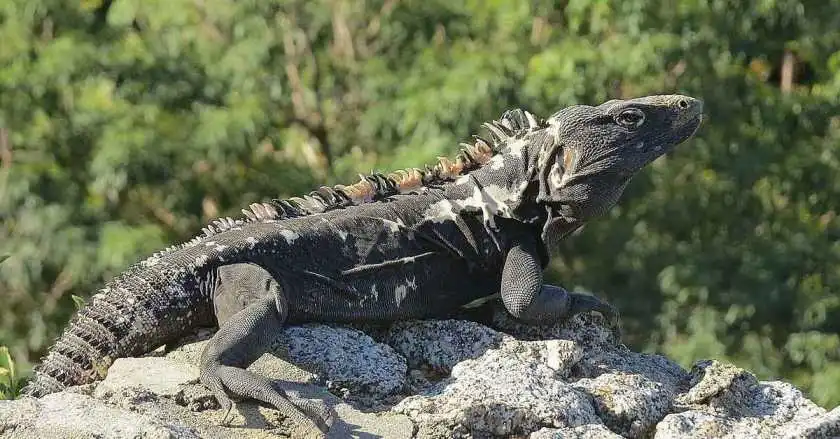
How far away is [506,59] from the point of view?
41.1ft

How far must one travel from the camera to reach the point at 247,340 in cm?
565

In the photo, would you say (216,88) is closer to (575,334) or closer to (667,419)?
(575,334)

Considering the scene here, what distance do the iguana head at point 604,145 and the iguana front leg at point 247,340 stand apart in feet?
4.81

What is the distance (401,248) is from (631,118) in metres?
1.23

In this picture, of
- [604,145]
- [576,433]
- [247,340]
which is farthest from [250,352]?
[604,145]

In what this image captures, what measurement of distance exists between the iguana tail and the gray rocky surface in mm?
113

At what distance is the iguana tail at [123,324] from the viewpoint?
591cm

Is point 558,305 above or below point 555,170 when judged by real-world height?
below

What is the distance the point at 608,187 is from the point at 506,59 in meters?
6.14

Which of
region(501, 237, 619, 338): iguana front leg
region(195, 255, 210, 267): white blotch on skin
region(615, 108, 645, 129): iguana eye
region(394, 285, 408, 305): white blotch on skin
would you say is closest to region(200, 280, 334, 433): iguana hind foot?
region(195, 255, 210, 267): white blotch on skin

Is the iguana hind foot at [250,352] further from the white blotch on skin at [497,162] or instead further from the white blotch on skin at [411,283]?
the white blotch on skin at [497,162]

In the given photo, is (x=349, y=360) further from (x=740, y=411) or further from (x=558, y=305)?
(x=740, y=411)

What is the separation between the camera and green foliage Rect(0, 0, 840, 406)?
489 inches

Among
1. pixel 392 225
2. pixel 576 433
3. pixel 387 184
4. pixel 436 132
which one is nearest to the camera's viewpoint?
pixel 576 433
